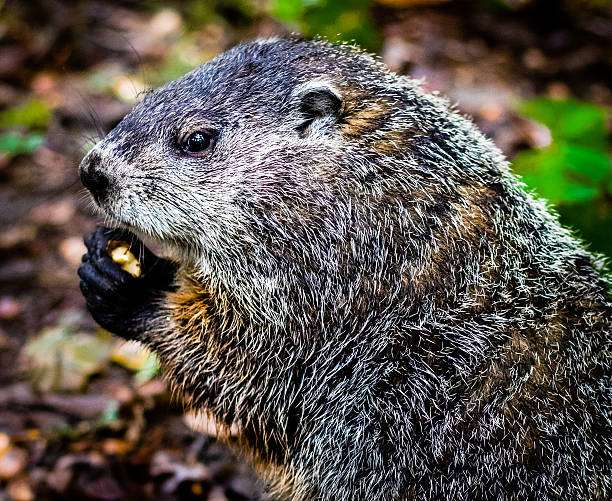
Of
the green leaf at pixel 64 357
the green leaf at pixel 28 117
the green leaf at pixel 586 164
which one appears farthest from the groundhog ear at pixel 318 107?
the green leaf at pixel 28 117

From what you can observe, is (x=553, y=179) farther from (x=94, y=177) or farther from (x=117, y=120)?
(x=117, y=120)

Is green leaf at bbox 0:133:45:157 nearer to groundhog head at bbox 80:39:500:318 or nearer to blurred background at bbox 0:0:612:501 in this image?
blurred background at bbox 0:0:612:501

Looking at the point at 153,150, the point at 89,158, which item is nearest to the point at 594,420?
the point at 153,150

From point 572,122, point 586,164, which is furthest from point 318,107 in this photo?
point 572,122

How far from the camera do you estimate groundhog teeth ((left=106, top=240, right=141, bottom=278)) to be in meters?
4.13

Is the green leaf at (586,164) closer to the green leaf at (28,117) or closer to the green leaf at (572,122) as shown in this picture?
the green leaf at (572,122)

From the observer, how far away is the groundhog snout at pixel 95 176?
3606mm

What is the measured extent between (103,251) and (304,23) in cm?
472

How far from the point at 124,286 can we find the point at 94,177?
2.42 feet

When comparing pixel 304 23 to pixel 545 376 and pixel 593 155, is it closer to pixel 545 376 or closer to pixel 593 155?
pixel 593 155

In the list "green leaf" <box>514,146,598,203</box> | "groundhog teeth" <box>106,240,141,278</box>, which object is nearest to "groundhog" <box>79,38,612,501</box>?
"groundhog teeth" <box>106,240,141,278</box>

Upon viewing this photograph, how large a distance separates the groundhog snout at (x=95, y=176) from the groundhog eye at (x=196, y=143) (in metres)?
0.46

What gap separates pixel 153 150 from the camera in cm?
365

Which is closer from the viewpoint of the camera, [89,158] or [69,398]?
[89,158]
